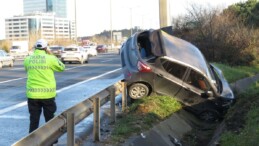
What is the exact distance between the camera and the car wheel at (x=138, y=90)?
10438 mm

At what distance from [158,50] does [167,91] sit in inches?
39.2

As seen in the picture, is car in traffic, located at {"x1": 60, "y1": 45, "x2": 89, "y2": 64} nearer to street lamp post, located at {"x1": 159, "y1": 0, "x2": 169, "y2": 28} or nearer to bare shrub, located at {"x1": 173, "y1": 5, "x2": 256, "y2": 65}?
bare shrub, located at {"x1": 173, "y1": 5, "x2": 256, "y2": 65}

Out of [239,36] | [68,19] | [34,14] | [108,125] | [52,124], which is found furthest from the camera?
[68,19]

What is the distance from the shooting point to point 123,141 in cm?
714

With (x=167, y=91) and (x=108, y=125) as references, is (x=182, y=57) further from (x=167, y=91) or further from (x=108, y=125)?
(x=108, y=125)

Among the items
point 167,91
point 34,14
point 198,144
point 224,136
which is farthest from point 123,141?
point 34,14

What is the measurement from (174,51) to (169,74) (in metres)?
0.83

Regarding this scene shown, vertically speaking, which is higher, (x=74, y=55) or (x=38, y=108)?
(x=74, y=55)

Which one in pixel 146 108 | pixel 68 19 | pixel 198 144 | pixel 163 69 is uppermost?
pixel 68 19

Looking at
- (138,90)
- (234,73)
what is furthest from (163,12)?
(138,90)

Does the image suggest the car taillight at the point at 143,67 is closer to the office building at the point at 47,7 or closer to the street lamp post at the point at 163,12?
the street lamp post at the point at 163,12

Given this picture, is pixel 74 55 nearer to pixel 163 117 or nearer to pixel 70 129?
pixel 163 117

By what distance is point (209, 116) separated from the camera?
404 inches

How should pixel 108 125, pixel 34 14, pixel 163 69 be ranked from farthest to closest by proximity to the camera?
pixel 34 14 < pixel 163 69 < pixel 108 125
